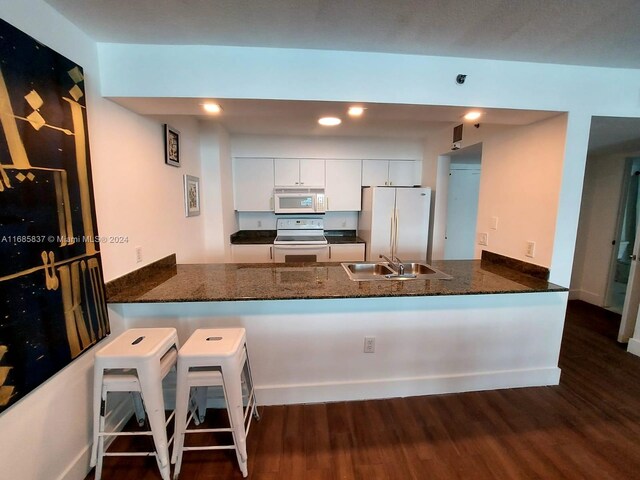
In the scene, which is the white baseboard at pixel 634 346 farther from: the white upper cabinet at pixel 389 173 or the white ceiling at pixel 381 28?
the white upper cabinet at pixel 389 173

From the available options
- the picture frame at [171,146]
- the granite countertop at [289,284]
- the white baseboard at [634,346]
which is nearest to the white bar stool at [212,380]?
the granite countertop at [289,284]

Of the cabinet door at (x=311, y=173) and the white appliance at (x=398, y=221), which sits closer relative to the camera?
the white appliance at (x=398, y=221)

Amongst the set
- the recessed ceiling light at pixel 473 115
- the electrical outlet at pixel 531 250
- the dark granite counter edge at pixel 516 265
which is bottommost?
the dark granite counter edge at pixel 516 265

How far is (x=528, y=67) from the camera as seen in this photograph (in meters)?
1.71

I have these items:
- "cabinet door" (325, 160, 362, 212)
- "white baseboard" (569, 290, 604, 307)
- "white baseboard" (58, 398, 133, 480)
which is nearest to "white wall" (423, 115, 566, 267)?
"cabinet door" (325, 160, 362, 212)

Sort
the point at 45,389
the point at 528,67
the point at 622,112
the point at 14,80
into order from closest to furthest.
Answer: the point at 14,80
the point at 45,389
the point at 528,67
the point at 622,112

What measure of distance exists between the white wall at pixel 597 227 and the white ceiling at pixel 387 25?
8.16ft

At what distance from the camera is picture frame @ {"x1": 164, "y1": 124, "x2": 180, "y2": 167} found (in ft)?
7.00

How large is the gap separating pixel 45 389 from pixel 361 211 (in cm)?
355

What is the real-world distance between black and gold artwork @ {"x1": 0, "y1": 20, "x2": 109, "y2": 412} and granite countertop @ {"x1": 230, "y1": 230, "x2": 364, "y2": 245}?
90.1 inches

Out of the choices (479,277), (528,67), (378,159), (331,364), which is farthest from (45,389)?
(378,159)

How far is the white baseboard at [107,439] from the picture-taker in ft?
4.23

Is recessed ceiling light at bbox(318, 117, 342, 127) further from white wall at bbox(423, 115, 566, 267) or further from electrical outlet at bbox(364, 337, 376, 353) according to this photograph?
electrical outlet at bbox(364, 337, 376, 353)

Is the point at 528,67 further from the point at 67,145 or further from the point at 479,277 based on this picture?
the point at 67,145
